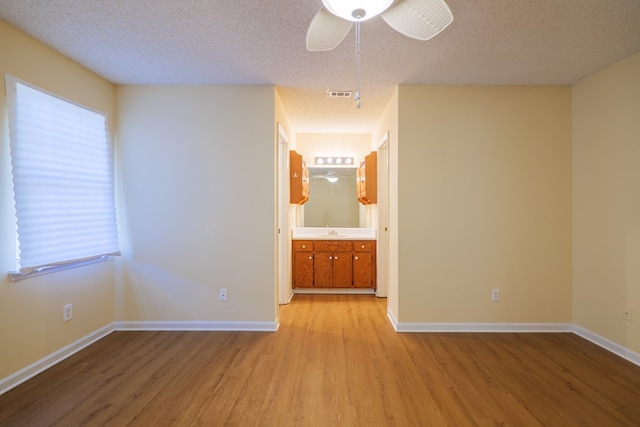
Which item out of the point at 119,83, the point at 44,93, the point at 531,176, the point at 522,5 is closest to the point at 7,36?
the point at 44,93

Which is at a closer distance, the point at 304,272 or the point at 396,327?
the point at 396,327

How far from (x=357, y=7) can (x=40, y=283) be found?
2923 mm

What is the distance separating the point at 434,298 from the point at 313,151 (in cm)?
300

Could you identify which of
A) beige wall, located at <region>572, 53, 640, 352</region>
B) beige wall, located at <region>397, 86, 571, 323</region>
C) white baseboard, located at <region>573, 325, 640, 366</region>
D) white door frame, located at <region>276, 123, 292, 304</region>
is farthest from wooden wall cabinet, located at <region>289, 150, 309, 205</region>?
white baseboard, located at <region>573, 325, 640, 366</region>

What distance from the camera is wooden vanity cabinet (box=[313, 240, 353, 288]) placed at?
4.51 m

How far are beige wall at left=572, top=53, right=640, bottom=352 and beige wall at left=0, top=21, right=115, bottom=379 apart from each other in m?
4.67

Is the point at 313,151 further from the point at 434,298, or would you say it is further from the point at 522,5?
the point at 522,5

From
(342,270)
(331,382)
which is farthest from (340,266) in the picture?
(331,382)

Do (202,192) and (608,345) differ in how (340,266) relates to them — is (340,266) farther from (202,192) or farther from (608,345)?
(608,345)

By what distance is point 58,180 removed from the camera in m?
2.53

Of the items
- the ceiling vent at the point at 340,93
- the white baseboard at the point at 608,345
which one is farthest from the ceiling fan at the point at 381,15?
the white baseboard at the point at 608,345

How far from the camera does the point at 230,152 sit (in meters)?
3.17

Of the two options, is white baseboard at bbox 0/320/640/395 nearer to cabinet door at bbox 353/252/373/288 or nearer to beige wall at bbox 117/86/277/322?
beige wall at bbox 117/86/277/322

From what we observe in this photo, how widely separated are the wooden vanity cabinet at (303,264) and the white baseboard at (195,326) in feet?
4.40
